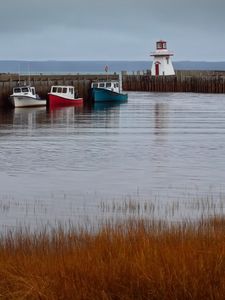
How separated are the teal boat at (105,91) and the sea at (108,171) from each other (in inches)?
992

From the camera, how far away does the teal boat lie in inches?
3374

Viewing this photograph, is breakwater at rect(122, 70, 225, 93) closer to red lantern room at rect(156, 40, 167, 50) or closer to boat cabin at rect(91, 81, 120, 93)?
red lantern room at rect(156, 40, 167, 50)

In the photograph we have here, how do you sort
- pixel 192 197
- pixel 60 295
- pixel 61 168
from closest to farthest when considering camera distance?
pixel 60 295
pixel 192 197
pixel 61 168

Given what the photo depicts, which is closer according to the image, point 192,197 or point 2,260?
point 2,260

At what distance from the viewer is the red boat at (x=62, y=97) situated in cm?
8131

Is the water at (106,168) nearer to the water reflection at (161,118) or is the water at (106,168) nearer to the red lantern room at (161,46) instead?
the water reflection at (161,118)

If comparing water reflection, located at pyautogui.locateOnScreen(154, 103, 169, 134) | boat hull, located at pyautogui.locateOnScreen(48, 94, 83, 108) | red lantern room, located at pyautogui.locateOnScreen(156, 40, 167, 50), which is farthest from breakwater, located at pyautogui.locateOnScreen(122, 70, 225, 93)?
boat hull, located at pyautogui.locateOnScreen(48, 94, 83, 108)

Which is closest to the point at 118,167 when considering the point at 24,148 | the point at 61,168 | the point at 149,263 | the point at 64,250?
the point at 61,168

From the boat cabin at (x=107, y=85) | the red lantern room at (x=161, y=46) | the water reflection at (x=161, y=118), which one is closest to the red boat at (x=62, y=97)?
the boat cabin at (x=107, y=85)

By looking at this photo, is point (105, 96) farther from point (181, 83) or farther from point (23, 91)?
point (181, 83)

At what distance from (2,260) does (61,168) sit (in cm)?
1851

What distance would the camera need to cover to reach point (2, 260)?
11.8 metres

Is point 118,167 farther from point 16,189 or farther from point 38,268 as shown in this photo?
point 38,268

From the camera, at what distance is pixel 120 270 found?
35.2 feet
